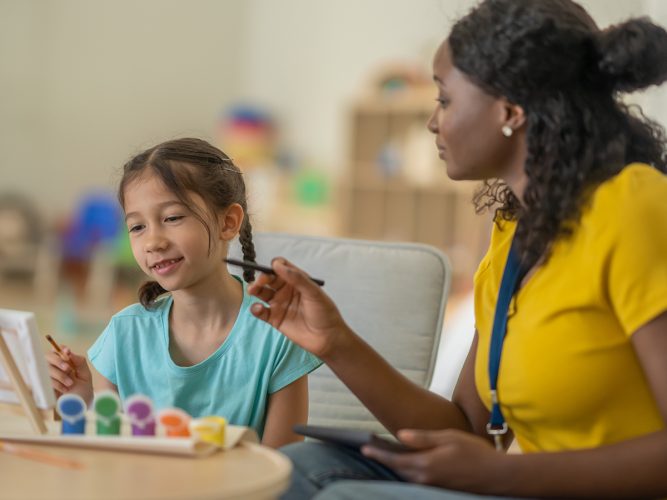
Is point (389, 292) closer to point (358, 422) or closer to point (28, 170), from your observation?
point (358, 422)

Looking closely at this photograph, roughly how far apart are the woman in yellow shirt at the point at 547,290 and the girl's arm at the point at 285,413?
0.25 metres

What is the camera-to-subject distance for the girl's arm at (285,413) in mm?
1606

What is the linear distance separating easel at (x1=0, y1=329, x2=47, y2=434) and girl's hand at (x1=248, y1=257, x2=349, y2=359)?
1.00ft

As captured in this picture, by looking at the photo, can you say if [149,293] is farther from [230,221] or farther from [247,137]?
[247,137]

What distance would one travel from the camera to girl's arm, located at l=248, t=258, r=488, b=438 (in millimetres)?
1324

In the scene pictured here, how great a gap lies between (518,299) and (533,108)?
25cm

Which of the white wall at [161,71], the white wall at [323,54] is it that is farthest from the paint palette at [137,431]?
the white wall at [161,71]

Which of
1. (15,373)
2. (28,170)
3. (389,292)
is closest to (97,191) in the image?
(28,170)

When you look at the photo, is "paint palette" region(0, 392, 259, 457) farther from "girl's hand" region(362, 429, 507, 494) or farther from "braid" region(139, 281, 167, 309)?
"braid" region(139, 281, 167, 309)

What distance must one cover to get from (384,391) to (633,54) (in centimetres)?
56

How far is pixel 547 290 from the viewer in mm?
1241

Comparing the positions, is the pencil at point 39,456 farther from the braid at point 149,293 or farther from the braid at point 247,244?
the braid at point 247,244

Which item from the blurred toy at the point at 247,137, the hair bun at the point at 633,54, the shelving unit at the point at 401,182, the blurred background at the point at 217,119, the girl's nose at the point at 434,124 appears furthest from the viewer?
the blurred toy at the point at 247,137

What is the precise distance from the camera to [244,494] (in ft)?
3.36
